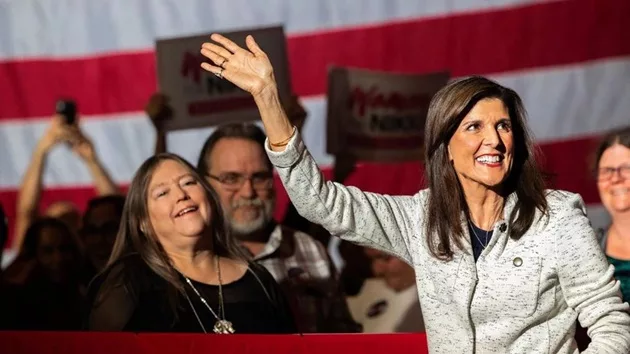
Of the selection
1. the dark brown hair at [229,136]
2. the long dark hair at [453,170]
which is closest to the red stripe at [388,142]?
the dark brown hair at [229,136]

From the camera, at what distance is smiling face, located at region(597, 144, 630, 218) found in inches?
138

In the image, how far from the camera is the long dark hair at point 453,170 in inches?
88.3

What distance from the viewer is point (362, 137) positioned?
4309mm

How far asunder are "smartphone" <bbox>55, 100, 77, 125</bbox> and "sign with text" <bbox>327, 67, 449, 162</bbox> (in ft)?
3.23

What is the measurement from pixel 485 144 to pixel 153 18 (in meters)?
2.41

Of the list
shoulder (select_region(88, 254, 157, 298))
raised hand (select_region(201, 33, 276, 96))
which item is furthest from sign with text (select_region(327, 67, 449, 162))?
raised hand (select_region(201, 33, 276, 96))

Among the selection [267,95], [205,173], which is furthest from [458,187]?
[205,173]

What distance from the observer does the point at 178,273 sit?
3080 mm

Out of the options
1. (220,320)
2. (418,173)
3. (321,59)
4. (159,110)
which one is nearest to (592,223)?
(418,173)

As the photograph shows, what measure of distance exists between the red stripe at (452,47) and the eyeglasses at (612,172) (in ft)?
2.62

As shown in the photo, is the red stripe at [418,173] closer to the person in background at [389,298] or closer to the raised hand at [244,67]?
the person in background at [389,298]

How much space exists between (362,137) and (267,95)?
215cm

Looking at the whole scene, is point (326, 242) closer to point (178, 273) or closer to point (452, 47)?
point (452, 47)

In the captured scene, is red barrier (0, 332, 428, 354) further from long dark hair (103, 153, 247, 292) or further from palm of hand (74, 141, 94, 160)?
palm of hand (74, 141, 94, 160)
